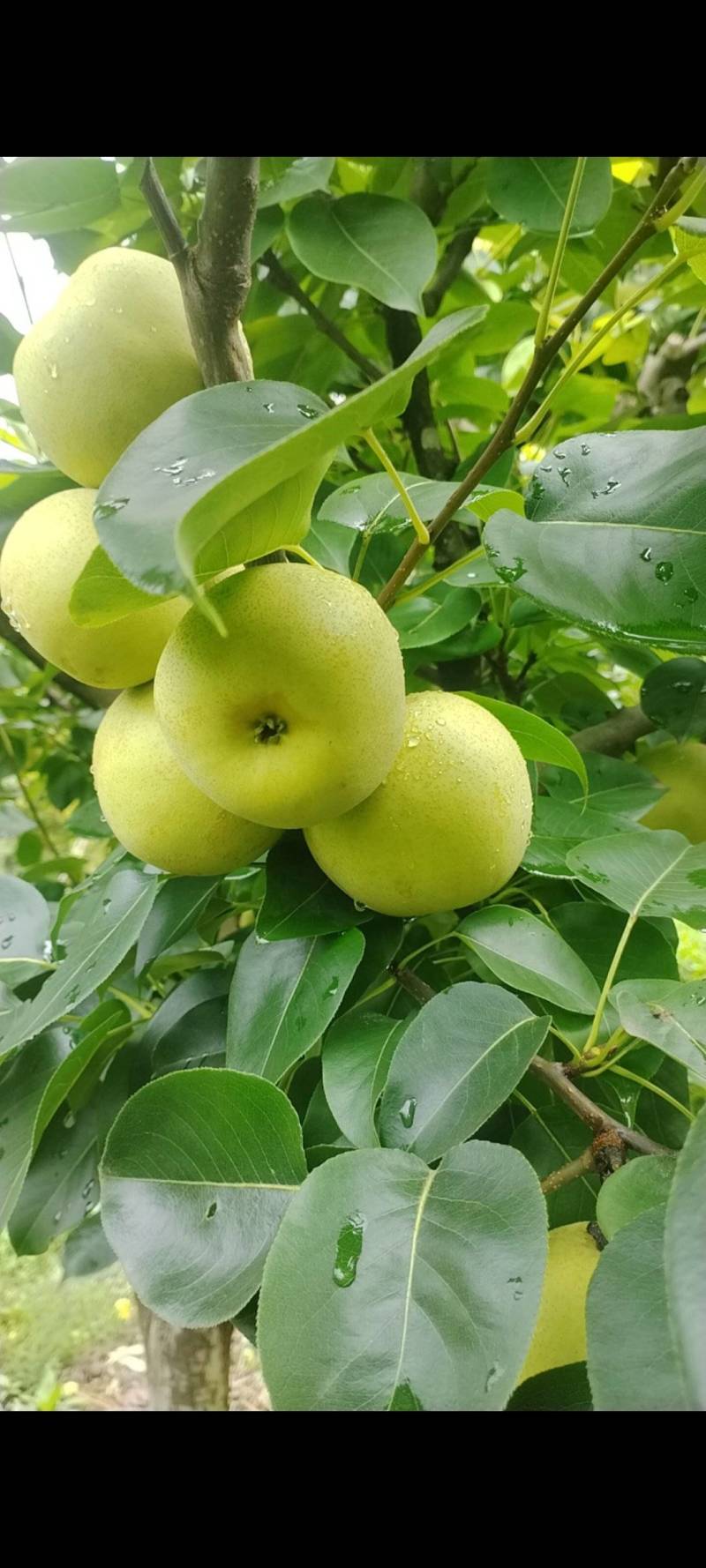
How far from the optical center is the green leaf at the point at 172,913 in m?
0.71

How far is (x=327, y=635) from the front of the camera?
453 mm

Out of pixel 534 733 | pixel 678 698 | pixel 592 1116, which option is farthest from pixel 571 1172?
pixel 678 698

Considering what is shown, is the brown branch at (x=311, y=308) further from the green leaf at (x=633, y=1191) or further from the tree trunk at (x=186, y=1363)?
the tree trunk at (x=186, y=1363)

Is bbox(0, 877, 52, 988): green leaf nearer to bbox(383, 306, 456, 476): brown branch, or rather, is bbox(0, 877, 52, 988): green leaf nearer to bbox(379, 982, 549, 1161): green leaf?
bbox(379, 982, 549, 1161): green leaf

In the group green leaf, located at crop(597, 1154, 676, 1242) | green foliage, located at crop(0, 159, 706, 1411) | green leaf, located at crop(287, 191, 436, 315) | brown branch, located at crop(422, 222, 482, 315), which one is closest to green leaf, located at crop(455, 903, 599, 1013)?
green foliage, located at crop(0, 159, 706, 1411)

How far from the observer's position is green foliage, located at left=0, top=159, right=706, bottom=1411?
0.40 metres

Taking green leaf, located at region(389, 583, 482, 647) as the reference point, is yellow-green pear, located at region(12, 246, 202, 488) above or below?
above

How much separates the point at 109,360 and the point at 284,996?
37 centimetres

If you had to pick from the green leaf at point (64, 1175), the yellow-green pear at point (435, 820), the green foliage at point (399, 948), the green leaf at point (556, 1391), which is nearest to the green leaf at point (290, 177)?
the green foliage at point (399, 948)

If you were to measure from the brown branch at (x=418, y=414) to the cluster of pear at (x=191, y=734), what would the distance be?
46cm

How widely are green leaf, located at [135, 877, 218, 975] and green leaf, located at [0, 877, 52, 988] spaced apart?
0.10 m

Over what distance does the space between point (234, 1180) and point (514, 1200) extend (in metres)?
0.16

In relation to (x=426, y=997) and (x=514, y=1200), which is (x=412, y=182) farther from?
(x=514, y=1200)

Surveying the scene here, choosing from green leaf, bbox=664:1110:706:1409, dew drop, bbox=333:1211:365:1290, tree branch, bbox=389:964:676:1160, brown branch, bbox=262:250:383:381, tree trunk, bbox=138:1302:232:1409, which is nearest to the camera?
green leaf, bbox=664:1110:706:1409
